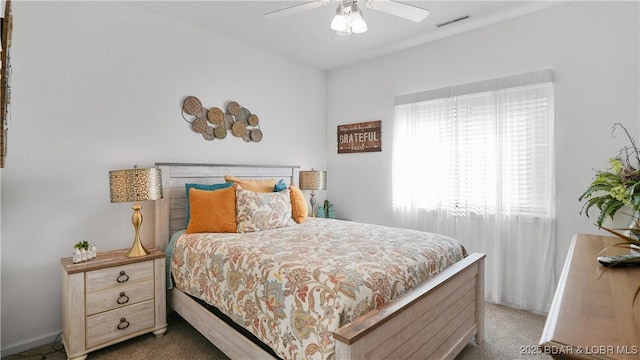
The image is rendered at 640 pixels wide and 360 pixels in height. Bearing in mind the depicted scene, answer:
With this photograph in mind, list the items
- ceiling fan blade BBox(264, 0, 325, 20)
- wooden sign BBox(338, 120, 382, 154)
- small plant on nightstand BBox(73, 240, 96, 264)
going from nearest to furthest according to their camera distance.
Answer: ceiling fan blade BBox(264, 0, 325, 20) → small plant on nightstand BBox(73, 240, 96, 264) → wooden sign BBox(338, 120, 382, 154)

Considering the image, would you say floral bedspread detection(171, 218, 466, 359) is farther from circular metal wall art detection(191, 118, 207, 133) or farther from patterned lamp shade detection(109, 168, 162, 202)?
circular metal wall art detection(191, 118, 207, 133)

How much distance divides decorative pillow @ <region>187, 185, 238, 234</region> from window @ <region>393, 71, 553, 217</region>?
2.02 m

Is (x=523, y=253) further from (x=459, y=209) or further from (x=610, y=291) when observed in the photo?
(x=610, y=291)

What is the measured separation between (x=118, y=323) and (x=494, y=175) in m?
3.38

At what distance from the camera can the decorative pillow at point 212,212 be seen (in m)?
2.55

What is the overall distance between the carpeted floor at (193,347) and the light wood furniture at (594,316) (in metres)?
1.35

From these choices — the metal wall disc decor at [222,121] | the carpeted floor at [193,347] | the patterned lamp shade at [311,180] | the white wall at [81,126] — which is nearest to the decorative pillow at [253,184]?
the white wall at [81,126]

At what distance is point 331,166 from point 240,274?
2779 mm

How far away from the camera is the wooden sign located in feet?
12.9

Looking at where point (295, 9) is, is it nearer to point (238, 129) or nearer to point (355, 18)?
point (355, 18)

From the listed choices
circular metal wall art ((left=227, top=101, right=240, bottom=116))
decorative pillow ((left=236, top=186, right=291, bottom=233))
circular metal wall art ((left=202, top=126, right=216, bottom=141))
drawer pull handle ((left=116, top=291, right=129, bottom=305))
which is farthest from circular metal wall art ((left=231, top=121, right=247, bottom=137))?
drawer pull handle ((left=116, top=291, right=129, bottom=305))

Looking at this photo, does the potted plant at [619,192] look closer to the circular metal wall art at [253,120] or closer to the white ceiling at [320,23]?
the white ceiling at [320,23]

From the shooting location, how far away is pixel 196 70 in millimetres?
3109

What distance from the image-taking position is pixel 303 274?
157 cm
